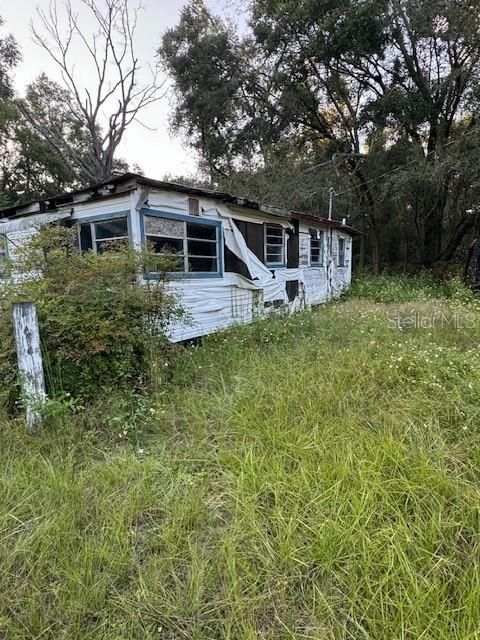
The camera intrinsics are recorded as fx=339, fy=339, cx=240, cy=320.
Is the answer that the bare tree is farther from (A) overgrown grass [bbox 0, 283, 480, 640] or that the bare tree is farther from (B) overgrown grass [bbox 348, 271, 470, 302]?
(A) overgrown grass [bbox 0, 283, 480, 640]

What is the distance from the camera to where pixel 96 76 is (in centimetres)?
1540

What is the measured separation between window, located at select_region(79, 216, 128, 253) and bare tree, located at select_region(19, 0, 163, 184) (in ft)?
44.8

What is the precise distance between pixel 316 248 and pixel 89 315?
7730 millimetres

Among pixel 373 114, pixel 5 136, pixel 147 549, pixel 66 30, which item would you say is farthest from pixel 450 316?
pixel 5 136

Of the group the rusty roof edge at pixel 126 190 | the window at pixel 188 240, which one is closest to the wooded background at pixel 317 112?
the rusty roof edge at pixel 126 190

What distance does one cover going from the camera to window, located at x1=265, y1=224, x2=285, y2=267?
7281 mm

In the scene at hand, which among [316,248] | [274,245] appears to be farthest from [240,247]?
[316,248]

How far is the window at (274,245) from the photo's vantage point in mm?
7281

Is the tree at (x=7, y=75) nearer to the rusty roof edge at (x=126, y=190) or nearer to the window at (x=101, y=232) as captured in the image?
the rusty roof edge at (x=126, y=190)

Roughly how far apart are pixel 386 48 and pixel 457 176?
5.77 meters

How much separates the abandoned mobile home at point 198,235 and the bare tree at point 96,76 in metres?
12.8

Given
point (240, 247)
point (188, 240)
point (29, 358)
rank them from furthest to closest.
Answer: point (240, 247) < point (188, 240) < point (29, 358)

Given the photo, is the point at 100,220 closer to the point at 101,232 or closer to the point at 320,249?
the point at 101,232

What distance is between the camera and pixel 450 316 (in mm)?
5094
